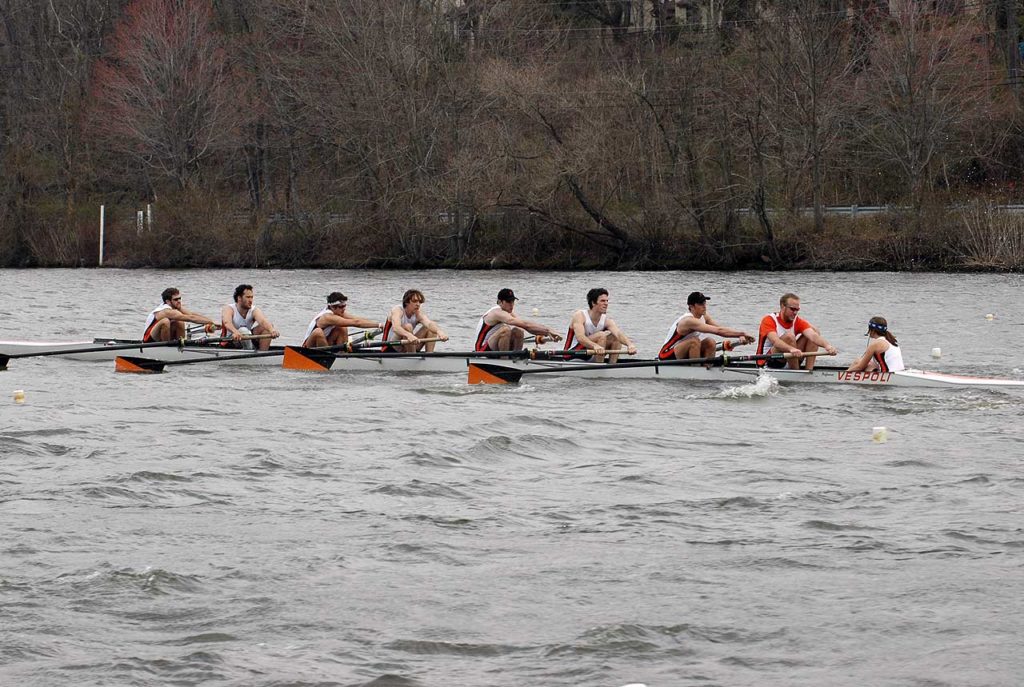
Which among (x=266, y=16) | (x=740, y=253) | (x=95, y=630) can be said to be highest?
(x=266, y=16)

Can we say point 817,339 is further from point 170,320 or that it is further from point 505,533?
point 170,320

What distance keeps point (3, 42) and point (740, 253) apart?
35385 millimetres

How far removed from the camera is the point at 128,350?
21.3 m

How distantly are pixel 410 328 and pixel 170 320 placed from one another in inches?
148

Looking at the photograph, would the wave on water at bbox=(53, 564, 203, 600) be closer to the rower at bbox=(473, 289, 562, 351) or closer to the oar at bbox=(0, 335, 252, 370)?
the rower at bbox=(473, 289, 562, 351)

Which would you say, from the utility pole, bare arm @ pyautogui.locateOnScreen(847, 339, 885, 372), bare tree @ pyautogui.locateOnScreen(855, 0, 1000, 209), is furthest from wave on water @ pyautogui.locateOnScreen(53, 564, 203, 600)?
the utility pole

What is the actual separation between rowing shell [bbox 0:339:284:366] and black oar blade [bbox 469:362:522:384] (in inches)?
123


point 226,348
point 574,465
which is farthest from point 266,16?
point 574,465

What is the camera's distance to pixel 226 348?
67.2 ft

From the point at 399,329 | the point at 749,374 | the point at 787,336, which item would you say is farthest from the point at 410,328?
the point at 787,336

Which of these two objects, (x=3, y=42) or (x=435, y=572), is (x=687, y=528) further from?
(x=3, y=42)

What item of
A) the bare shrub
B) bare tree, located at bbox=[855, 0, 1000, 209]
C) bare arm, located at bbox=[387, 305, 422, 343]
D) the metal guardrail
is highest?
bare tree, located at bbox=[855, 0, 1000, 209]

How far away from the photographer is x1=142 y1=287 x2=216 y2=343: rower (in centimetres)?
2047

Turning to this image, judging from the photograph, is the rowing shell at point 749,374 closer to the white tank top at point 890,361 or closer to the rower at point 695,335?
the white tank top at point 890,361
